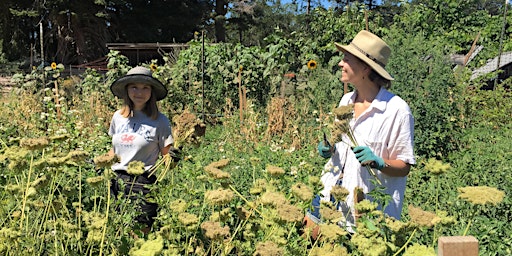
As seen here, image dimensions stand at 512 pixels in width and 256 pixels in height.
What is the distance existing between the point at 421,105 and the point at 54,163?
4999mm

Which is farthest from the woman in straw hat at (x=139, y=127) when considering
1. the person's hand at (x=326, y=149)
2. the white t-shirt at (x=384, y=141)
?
the white t-shirt at (x=384, y=141)

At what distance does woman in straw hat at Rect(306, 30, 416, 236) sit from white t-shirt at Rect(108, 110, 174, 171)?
925 millimetres

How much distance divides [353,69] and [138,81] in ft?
3.85

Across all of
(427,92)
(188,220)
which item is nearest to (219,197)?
(188,220)

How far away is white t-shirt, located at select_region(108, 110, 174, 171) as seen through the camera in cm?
247

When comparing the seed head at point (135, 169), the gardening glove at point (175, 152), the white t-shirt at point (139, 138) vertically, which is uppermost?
the seed head at point (135, 169)

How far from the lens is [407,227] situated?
46.9 inches

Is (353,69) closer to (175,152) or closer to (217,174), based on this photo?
(175,152)

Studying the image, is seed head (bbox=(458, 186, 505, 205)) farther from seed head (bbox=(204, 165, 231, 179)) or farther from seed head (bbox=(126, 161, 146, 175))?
seed head (bbox=(126, 161, 146, 175))

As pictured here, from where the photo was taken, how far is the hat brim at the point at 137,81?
2.56m

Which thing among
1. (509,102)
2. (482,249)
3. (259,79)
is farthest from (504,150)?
(259,79)

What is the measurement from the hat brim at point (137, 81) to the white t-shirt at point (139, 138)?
16 cm

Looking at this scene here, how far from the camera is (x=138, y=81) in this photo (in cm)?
258

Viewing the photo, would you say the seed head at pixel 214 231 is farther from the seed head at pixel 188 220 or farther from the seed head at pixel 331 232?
the seed head at pixel 331 232
